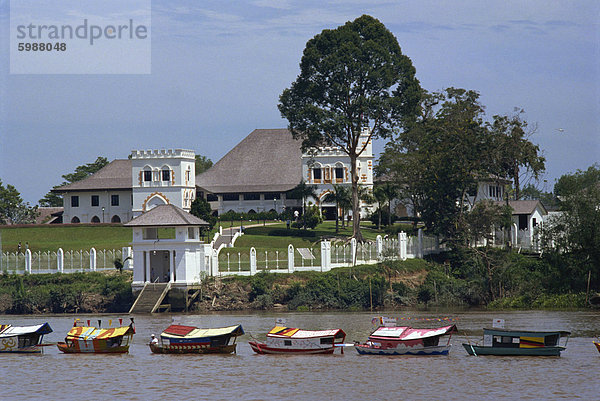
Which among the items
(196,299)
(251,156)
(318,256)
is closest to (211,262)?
(196,299)

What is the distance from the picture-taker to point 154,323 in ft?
161

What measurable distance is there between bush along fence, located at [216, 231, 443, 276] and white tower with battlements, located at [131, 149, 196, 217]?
2893 centimetres

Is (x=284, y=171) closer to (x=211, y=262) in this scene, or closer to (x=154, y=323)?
(x=211, y=262)

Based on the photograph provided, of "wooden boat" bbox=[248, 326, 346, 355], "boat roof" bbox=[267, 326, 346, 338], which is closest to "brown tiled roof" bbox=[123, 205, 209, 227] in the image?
"boat roof" bbox=[267, 326, 346, 338]

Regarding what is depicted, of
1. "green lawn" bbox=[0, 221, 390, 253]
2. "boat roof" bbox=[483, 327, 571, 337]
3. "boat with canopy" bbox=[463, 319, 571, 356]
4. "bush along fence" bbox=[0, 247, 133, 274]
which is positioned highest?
"green lawn" bbox=[0, 221, 390, 253]

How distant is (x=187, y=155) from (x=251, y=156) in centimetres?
1155

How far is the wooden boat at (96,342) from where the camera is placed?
3831cm

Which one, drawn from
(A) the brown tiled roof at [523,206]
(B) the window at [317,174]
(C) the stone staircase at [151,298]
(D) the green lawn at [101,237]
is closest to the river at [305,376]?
(C) the stone staircase at [151,298]

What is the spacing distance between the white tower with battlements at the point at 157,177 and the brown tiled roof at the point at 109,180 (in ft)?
11.6

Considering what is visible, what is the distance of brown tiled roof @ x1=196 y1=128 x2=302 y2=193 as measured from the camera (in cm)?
9969

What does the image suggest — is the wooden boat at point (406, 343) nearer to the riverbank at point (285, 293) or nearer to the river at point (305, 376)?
the river at point (305, 376)

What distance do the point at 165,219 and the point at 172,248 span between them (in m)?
1.92

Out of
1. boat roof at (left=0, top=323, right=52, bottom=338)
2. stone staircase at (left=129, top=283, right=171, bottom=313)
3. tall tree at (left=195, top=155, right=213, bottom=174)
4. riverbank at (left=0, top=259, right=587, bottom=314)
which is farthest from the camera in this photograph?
tall tree at (left=195, top=155, right=213, bottom=174)

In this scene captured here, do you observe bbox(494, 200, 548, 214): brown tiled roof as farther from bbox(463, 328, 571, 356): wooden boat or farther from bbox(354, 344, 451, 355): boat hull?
A: bbox(354, 344, 451, 355): boat hull
